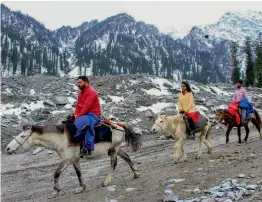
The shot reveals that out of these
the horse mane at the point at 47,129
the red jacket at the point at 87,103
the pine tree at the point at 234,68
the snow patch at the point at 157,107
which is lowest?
the snow patch at the point at 157,107

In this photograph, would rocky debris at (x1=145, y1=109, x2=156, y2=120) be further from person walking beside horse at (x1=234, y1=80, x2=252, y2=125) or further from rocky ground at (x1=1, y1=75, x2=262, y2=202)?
person walking beside horse at (x1=234, y1=80, x2=252, y2=125)

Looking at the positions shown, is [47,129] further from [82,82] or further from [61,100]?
[61,100]

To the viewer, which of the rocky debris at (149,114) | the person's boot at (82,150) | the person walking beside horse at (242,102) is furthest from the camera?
the rocky debris at (149,114)

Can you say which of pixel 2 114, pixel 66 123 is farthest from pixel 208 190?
pixel 2 114

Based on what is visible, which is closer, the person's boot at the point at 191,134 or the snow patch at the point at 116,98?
the person's boot at the point at 191,134

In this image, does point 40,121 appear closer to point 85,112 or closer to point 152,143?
point 152,143

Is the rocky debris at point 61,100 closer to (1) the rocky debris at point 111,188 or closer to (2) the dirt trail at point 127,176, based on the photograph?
(2) the dirt trail at point 127,176

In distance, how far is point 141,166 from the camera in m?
13.5

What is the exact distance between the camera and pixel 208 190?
784 cm

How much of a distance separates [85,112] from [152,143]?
11234 millimetres

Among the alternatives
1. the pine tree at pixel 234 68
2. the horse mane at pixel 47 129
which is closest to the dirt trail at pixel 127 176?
the horse mane at pixel 47 129

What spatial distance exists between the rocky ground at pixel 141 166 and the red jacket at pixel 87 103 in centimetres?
212

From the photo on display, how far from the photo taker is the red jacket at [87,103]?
382 inches

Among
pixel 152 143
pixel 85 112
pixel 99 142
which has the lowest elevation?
pixel 152 143
